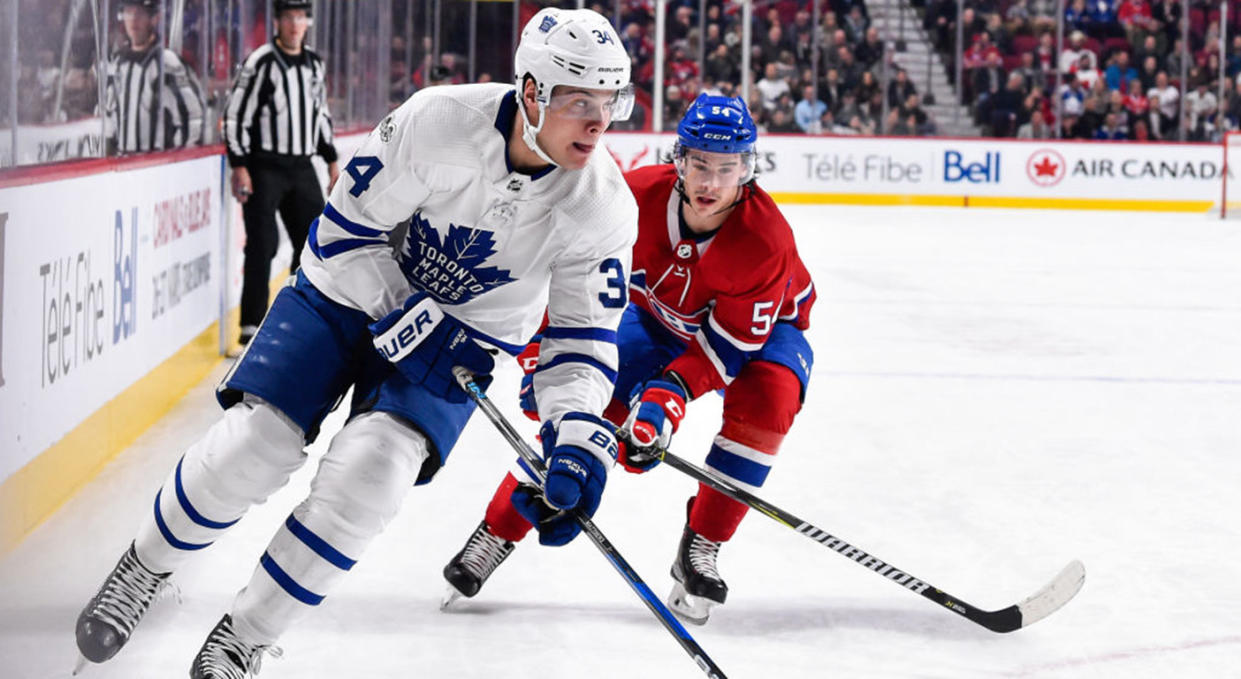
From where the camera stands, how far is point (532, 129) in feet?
7.22

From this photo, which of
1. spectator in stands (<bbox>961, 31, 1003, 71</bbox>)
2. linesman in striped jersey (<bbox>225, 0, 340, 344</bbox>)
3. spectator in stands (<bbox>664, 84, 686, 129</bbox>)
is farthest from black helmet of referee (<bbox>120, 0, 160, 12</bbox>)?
spectator in stands (<bbox>961, 31, 1003, 71</bbox>)

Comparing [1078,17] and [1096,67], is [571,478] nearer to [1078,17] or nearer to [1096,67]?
[1096,67]

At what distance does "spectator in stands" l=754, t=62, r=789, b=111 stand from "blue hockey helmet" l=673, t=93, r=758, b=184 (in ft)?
38.2

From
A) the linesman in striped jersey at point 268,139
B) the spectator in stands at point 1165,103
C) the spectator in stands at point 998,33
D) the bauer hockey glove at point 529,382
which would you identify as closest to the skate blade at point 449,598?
the bauer hockey glove at point 529,382

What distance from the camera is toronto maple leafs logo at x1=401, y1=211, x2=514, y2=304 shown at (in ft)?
7.54

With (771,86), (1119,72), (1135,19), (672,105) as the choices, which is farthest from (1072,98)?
(672,105)

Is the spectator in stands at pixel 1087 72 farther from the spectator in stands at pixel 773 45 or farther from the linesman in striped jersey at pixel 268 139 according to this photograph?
the linesman in striped jersey at pixel 268 139

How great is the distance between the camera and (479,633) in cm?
260

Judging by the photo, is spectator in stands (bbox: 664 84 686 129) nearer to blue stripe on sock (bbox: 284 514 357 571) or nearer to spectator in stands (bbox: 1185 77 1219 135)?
→ spectator in stands (bbox: 1185 77 1219 135)

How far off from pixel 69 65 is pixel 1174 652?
9.15ft

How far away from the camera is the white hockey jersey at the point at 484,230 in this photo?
2254 millimetres

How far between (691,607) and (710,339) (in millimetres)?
516

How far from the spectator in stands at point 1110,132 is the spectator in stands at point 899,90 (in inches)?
70.0

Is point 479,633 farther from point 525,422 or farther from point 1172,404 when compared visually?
point 1172,404
